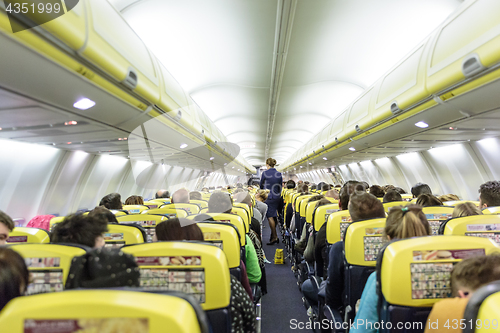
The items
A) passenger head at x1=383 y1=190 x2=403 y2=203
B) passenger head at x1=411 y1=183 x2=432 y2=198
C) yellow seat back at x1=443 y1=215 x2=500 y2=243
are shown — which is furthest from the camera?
passenger head at x1=411 y1=183 x2=432 y2=198

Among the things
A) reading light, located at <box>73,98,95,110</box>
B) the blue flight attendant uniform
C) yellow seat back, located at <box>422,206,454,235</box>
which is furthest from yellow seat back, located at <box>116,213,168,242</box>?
the blue flight attendant uniform

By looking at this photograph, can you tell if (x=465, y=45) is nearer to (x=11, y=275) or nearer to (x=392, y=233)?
(x=392, y=233)

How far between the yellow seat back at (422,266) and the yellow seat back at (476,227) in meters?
0.71

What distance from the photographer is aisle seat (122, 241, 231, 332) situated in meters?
1.57

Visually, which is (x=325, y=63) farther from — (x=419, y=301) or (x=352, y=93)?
(x=419, y=301)

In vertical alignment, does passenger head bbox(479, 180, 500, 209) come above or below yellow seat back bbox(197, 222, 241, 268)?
above

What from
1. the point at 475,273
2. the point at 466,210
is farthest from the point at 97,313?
the point at 466,210

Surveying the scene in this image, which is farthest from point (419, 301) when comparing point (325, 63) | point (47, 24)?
point (325, 63)

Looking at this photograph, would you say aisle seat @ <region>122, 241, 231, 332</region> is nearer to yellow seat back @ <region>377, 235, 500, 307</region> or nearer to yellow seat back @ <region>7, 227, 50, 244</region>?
yellow seat back @ <region>377, 235, 500, 307</region>

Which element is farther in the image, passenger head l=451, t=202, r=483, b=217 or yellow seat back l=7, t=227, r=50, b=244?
passenger head l=451, t=202, r=483, b=217

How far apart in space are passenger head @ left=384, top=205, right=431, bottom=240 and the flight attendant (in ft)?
20.4

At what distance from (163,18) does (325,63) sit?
145 inches

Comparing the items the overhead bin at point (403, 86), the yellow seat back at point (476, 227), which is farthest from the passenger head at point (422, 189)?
the yellow seat back at point (476, 227)

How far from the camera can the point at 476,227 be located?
2393 millimetres
